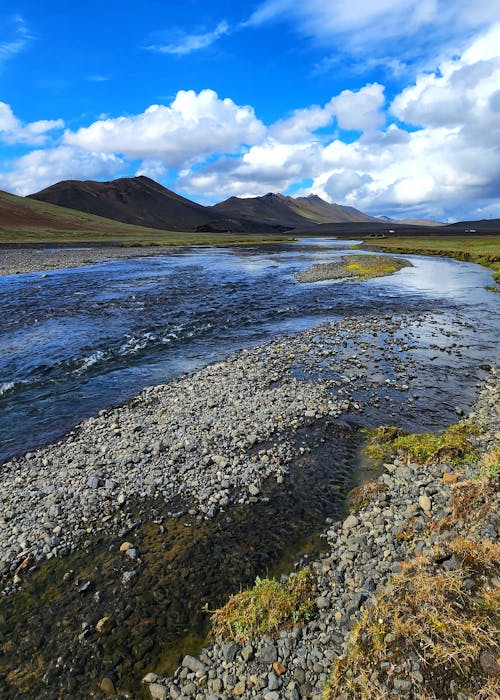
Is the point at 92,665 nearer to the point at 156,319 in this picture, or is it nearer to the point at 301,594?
the point at 301,594

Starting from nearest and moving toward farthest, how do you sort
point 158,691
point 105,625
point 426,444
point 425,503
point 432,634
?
point 432,634, point 158,691, point 105,625, point 425,503, point 426,444

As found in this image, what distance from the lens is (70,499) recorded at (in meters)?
11.2

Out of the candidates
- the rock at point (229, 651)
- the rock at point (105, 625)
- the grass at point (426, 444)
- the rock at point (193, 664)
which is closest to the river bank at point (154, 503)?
the rock at point (105, 625)

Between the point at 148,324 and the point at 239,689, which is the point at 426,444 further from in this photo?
the point at 148,324

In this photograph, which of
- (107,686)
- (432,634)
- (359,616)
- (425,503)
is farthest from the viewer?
(425,503)

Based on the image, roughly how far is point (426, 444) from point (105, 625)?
1044cm

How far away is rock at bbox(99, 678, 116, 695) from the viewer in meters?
6.94

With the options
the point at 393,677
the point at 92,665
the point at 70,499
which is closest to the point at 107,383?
the point at 70,499

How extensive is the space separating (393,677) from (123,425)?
1197 cm

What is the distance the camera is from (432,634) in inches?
244

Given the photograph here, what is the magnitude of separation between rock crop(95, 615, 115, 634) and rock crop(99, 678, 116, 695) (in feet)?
3.02

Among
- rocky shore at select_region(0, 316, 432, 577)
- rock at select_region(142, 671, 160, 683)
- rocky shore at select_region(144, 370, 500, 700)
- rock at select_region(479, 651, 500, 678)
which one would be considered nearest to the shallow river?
rocky shore at select_region(0, 316, 432, 577)

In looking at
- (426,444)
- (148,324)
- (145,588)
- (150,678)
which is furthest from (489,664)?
(148,324)

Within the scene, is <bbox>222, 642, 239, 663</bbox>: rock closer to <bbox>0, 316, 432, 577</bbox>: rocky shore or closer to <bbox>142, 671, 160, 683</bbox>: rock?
<bbox>142, 671, 160, 683</bbox>: rock
